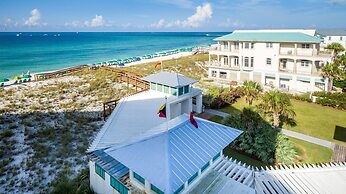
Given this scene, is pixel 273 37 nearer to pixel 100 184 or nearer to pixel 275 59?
pixel 275 59

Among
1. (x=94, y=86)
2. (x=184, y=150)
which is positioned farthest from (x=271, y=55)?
(x=184, y=150)

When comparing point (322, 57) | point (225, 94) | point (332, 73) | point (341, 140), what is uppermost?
point (322, 57)

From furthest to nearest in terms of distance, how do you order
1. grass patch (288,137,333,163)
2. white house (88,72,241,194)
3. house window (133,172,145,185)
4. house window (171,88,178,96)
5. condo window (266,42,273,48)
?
condo window (266,42,273,48), house window (171,88,178,96), grass patch (288,137,333,163), house window (133,172,145,185), white house (88,72,241,194)

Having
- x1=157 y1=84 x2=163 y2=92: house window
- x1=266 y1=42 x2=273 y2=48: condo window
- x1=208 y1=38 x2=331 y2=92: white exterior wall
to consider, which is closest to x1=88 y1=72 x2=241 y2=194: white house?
x1=157 y1=84 x2=163 y2=92: house window

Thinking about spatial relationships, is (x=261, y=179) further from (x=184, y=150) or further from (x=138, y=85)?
(x=138, y=85)

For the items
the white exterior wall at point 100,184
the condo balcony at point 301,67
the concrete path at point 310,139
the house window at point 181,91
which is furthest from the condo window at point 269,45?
the white exterior wall at point 100,184

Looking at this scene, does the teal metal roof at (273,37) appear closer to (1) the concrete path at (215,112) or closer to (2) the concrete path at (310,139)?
(1) the concrete path at (215,112)

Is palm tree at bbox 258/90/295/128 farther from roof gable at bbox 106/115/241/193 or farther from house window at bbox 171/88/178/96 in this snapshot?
roof gable at bbox 106/115/241/193
